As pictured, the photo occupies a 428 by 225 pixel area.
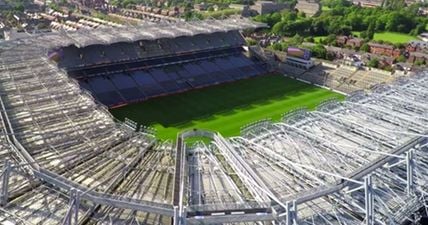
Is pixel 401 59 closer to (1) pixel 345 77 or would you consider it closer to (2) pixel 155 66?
(1) pixel 345 77

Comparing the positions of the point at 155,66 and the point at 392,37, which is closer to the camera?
the point at 155,66

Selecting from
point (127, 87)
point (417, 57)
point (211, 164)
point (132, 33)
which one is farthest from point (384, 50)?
point (211, 164)

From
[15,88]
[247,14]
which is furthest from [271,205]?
[247,14]

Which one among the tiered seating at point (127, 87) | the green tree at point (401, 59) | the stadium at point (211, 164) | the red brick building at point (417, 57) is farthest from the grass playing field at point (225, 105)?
the red brick building at point (417, 57)

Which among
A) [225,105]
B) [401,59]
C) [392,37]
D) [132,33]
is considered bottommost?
[392,37]

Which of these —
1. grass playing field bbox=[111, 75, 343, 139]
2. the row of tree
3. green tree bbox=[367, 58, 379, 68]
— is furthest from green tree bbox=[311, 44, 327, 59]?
the row of tree

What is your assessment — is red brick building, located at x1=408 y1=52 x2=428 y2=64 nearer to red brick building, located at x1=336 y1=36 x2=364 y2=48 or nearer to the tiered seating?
red brick building, located at x1=336 y1=36 x2=364 y2=48
